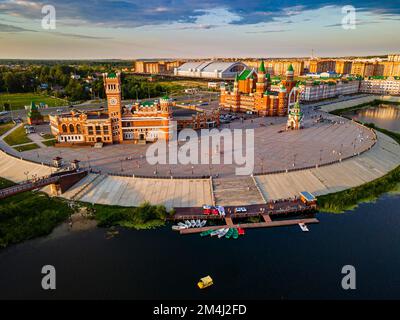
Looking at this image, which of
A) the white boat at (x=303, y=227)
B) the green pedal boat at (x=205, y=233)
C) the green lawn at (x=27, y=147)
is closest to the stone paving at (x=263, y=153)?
the green lawn at (x=27, y=147)

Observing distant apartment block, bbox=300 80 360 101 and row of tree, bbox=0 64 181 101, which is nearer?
distant apartment block, bbox=300 80 360 101

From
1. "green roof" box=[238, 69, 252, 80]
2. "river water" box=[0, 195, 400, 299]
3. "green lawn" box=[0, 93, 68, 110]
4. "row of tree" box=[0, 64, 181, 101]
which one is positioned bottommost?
"river water" box=[0, 195, 400, 299]

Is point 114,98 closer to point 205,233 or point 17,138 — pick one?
point 17,138

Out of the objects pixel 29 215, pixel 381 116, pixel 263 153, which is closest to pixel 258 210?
pixel 263 153

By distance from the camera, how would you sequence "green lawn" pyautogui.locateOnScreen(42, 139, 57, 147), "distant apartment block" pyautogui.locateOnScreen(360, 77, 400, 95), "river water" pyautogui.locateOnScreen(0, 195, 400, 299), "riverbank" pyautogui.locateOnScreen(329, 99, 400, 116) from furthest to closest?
"distant apartment block" pyautogui.locateOnScreen(360, 77, 400, 95) < "riverbank" pyautogui.locateOnScreen(329, 99, 400, 116) < "green lawn" pyautogui.locateOnScreen(42, 139, 57, 147) < "river water" pyautogui.locateOnScreen(0, 195, 400, 299)

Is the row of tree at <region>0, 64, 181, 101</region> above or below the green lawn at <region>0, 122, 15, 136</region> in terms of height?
Answer: above

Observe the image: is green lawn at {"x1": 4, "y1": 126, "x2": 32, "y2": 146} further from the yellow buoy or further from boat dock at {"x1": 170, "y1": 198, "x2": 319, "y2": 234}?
the yellow buoy

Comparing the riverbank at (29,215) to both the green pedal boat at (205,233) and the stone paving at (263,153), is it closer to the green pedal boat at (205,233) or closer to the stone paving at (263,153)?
the stone paving at (263,153)

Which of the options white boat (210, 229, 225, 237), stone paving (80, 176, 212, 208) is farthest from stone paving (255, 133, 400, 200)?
white boat (210, 229, 225, 237)

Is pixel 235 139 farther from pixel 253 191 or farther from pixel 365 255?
pixel 365 255
